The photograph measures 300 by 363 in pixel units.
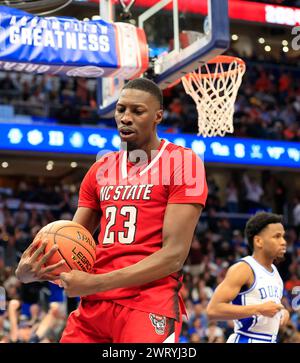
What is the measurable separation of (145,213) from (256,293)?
214 cm

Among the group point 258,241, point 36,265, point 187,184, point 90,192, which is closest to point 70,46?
point 258,241

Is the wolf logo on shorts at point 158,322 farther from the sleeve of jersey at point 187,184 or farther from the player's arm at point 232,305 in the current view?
the player's arm at point 232,305

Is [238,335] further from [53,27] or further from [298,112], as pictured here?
[298,112]

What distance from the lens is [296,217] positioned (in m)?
19.2

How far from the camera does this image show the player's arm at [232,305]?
5590 mm

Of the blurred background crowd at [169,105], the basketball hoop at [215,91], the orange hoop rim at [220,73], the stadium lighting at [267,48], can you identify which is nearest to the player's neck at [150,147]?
the basketball hoop at [215,91]

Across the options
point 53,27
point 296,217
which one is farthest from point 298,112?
point 53,27

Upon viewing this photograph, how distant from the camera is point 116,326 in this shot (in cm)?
391

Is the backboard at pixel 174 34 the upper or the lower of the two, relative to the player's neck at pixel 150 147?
upper

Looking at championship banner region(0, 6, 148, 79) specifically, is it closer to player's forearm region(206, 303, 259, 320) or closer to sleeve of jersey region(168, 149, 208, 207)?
player's forearm region(206, 303, 259, 320)

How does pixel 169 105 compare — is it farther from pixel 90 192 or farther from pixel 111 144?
pixel 90 192

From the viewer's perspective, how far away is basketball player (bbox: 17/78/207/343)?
12.6 feet

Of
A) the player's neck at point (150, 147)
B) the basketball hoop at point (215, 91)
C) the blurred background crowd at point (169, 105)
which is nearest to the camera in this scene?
the player's neck at point (150, 147)

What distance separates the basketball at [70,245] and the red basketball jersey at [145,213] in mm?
90
